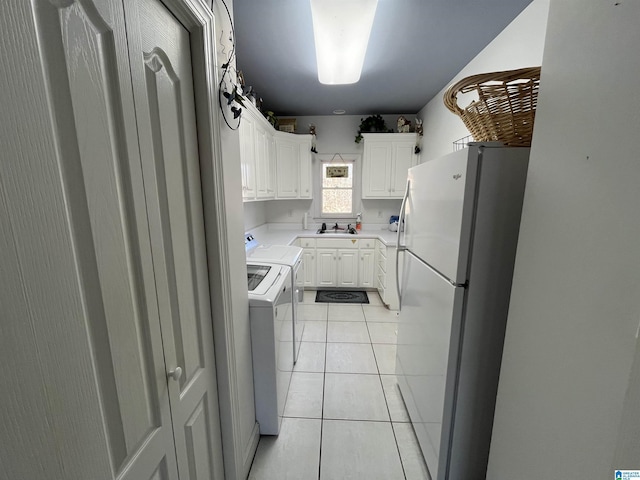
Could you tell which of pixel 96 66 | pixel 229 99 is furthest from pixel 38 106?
pixel 229 99

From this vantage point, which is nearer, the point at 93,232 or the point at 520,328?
the point at 93,232

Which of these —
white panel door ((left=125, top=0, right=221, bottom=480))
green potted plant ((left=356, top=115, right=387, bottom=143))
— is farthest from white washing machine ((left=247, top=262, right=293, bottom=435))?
green potted plant ((left=356, top=115, right=387, bottom=143))

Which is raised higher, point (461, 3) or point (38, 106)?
point (461, 3)

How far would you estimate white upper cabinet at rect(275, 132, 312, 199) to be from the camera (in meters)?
3.76

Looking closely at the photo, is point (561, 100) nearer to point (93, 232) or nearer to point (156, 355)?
point (93, 232)

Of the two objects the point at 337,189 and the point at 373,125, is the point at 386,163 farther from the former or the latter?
the point at 337,189

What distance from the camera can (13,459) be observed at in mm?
379

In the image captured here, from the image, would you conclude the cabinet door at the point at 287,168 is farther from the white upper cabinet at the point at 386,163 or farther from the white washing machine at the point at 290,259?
the white washing machine at the point at 290,259

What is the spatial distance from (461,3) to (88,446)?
8.51ft

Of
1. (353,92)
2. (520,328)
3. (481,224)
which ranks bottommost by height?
(520,328)

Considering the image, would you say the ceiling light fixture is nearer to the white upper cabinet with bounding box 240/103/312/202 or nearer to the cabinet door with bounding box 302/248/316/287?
the white upper cabinet with bounding box 240/103/312/202

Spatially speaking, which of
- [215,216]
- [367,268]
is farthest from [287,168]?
[215,216]

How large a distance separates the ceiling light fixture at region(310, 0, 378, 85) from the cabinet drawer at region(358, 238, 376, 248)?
80.1 inches

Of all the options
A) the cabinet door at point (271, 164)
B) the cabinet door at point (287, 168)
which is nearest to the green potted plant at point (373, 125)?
the cabinet door at point (287, 168)
